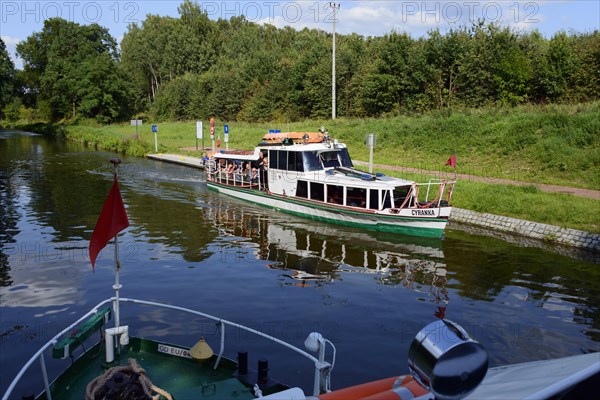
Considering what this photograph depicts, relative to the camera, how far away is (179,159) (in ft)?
143

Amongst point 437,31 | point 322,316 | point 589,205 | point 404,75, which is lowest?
point 322,316

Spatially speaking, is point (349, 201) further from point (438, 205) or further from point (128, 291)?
Result: point (128, 291)

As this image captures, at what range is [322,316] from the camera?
42.0 feet

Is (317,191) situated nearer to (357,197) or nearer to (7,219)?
(357,197)

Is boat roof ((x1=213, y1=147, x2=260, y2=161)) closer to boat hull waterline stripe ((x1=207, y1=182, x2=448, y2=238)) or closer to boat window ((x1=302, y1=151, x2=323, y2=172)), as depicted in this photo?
boat hull waterline stripe ((x1=207, y1=182, x2=448, y2=238))

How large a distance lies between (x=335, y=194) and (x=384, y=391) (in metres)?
18.1

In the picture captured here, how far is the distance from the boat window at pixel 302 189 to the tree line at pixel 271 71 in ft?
85.4

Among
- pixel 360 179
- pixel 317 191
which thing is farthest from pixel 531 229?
pixel 317 191

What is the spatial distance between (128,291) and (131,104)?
94.8 metres

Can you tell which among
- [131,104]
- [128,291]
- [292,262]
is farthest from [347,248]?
[131,104]

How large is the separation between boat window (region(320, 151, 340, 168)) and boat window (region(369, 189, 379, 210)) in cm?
396

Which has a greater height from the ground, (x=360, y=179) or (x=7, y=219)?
(x=360, y=179)

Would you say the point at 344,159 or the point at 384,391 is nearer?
the point at 384,391

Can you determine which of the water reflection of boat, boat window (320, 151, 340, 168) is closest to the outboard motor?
the water reflection of boat
